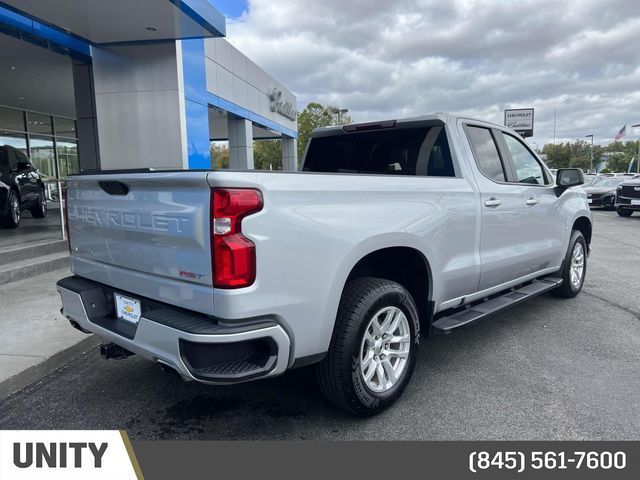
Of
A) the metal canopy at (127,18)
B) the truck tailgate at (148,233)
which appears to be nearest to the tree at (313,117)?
the metal canopy at (127,18)

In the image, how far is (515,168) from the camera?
4.85m

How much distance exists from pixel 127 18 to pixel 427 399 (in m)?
8.35

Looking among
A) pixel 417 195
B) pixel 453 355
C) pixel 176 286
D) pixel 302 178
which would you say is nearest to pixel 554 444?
pixel 453 355

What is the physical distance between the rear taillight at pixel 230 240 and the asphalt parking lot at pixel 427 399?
1098 millimetres

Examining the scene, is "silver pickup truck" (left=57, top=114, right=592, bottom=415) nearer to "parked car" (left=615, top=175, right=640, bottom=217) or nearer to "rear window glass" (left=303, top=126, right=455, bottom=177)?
"rear window glass" (left=303, top=126, right=455, bottom=177)

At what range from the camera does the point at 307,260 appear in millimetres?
2641

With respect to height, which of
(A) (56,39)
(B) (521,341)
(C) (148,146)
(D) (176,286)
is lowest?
(B) (521,341)

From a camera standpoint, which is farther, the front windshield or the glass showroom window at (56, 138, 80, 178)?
the front windshield

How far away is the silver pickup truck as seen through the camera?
245 cm

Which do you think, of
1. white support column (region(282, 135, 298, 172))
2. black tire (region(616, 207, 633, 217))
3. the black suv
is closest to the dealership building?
the black suv

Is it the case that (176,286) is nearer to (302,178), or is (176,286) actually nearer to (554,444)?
(302,178)

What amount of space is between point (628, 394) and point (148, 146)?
9.96m

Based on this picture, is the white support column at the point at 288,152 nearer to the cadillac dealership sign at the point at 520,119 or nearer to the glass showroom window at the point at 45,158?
the glass showroom window at the point at 45,158

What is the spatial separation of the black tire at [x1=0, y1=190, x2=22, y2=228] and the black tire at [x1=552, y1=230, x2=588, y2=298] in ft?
34.2
